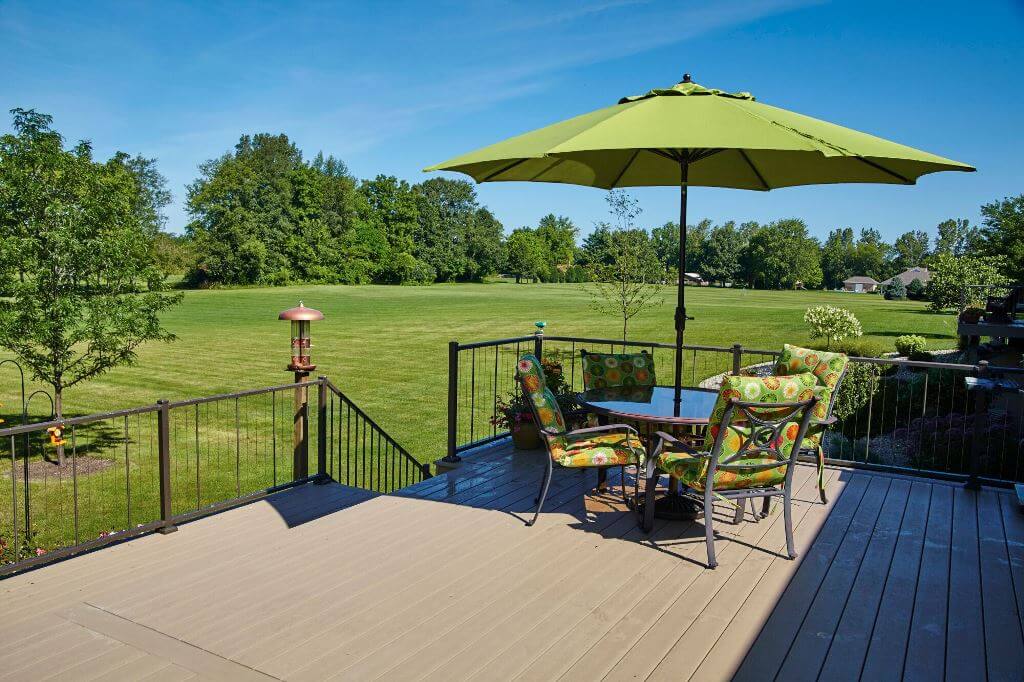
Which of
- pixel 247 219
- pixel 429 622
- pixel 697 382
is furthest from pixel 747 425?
pixel 247 219

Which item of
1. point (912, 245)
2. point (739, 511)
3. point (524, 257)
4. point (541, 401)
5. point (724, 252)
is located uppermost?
point (912, 245)

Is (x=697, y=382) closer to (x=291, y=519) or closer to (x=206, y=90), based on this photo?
(x=291, y=519)

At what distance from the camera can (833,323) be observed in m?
19.8

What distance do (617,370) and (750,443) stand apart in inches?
70.8

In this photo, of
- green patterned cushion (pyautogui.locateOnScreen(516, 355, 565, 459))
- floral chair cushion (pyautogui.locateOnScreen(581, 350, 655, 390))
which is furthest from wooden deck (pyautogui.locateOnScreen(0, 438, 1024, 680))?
floral chair cushion (pyautogui.locateOnScreen(581, 350, 655, 390))

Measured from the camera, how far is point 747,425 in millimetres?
→ 3605

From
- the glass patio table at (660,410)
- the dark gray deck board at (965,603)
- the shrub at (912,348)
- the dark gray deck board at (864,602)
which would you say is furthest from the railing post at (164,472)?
the shrub at (912,348)

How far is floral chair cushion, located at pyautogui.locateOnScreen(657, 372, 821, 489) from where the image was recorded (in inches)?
139

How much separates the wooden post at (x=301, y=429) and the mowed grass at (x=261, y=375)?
88 centimetres

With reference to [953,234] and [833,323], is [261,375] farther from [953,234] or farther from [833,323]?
[953,234]

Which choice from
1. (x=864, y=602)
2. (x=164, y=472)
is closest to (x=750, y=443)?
(x=864, y=602)

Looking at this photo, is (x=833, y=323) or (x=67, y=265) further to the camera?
(x=833, y=323)

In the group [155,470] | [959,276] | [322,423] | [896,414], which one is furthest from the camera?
[959,276]

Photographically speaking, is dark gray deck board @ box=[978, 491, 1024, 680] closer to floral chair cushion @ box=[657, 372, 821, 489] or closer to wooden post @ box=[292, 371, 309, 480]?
floral chair cushion @ box=[657, 372, 821, 489]
